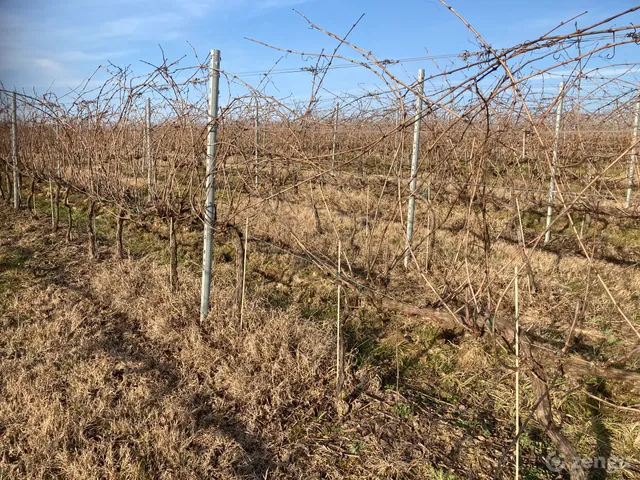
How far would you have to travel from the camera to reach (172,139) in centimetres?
344

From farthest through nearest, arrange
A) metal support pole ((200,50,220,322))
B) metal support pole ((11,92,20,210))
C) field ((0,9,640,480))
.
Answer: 1. metal support pole ((11,92,20,210))
2. metal support pole ((200,50,220,322))
3. field ((0,9,640,480))

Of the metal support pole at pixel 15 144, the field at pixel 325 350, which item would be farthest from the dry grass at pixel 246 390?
the metal support pole at pixel 15 144

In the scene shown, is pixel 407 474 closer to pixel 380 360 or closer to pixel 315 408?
pixel 315 408

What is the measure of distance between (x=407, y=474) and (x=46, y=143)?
6.09 metres

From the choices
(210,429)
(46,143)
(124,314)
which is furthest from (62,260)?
(210,429)

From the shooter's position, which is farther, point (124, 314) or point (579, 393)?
point (124, 314)
